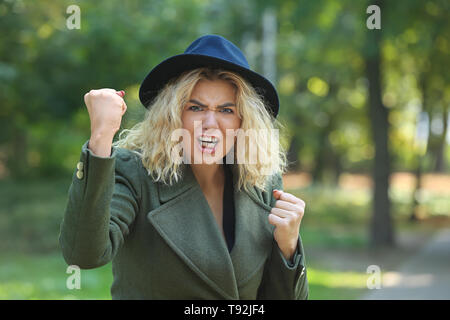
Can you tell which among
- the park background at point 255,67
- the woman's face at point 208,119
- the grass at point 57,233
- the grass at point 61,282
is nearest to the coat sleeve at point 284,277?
the woman's face at point 208,119

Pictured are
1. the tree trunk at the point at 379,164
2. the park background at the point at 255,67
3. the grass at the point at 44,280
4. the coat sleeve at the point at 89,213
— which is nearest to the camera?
the coat sleeve at the point at 89,213

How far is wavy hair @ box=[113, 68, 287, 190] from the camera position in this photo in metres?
2.05

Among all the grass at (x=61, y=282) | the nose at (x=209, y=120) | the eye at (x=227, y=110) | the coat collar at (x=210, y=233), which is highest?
the eye at (x=227, y=110)

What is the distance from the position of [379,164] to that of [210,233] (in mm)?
10781

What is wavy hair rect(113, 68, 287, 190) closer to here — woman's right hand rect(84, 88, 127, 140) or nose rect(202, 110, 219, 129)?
nose rect(202, 110, 219, 129)

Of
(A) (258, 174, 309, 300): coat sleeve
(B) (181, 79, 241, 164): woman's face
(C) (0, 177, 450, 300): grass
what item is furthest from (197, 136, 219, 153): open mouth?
(C) (0, 177, 450, 300): grass

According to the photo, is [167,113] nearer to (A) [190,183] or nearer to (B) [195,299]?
(A) [190,183]

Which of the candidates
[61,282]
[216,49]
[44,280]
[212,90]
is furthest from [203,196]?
[44,280]

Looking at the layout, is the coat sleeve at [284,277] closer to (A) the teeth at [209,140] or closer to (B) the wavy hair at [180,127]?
(B) the wavy hair at [180,127]

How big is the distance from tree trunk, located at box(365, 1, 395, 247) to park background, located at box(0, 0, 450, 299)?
0.03 metres

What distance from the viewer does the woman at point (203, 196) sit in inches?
76.9

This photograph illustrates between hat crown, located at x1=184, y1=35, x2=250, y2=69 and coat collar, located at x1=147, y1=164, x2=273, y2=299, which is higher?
hat crown, located at x1=184, y1=35, x2=250, y2=69

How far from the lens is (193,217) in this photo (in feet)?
6.73

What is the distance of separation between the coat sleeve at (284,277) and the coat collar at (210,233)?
5 centimetres
